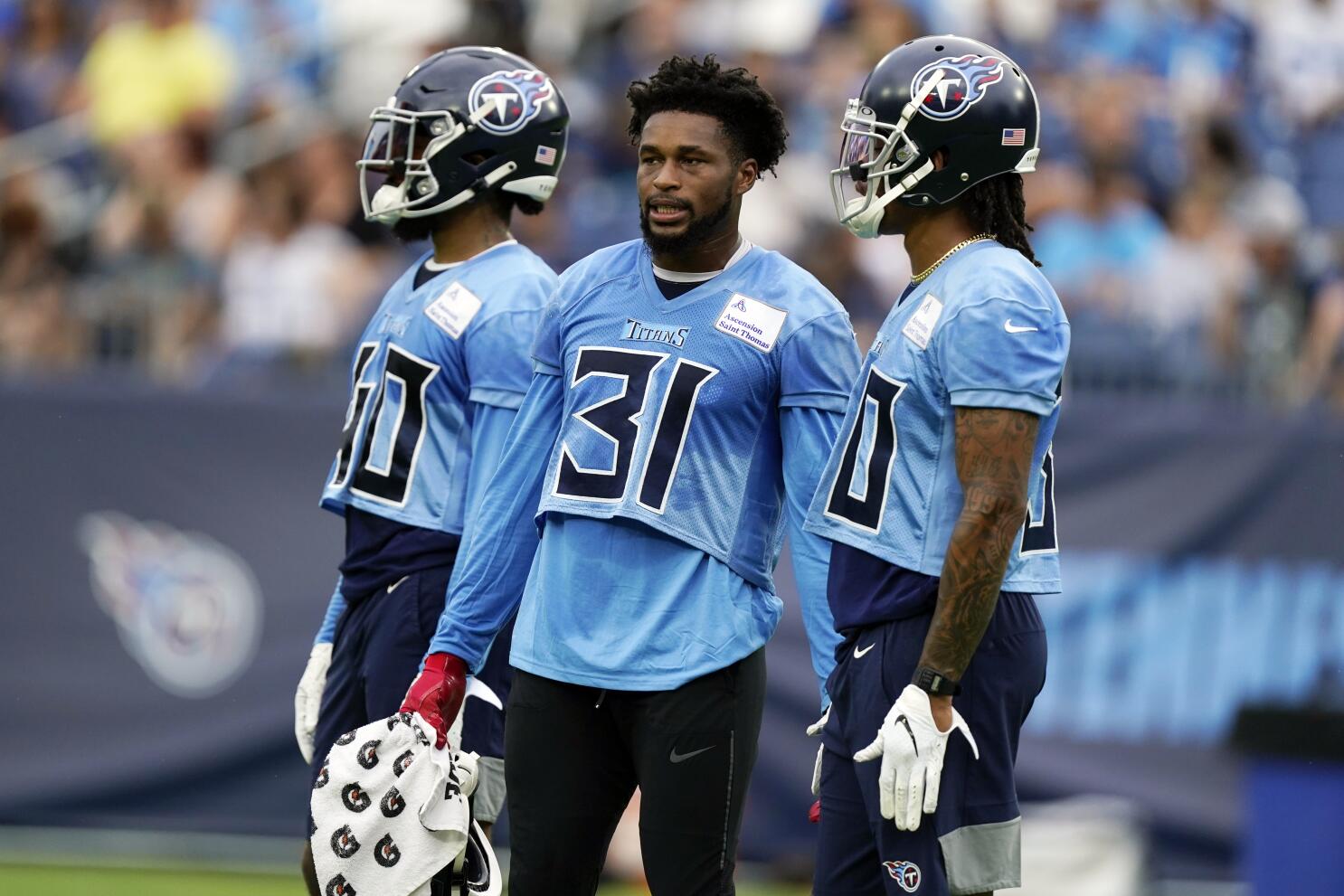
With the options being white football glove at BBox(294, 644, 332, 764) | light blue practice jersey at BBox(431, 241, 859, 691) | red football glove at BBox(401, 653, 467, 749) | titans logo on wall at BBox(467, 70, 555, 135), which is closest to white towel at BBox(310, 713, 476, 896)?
red football glove at BBox(401, 653, 467, 749)

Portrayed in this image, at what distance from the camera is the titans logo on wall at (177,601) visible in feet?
29.0

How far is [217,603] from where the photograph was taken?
349 inches

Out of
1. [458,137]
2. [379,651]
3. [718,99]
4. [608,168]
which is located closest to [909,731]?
[718,99]

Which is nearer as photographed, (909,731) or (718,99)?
(909,731)

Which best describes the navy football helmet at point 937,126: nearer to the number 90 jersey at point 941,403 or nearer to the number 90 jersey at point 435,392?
the number 90 jersey at point 941,403

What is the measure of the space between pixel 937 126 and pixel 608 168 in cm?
761

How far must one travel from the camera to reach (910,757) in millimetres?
3859

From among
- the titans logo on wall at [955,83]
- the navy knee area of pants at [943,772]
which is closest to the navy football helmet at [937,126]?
the titans logo on wall at [955,83]

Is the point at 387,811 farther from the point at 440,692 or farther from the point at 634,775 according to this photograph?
the point at 634,775

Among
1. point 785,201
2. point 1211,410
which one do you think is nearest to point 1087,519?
point 1211,410

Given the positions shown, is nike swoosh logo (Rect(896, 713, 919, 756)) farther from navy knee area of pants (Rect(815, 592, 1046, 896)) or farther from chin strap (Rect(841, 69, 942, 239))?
chin strap (Rect(841, 69, 942, 239))

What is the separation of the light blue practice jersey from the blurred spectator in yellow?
8548 millimetres

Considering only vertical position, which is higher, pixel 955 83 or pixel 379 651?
pixel 955 83

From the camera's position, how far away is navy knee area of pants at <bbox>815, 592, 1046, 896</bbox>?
3953 mm
